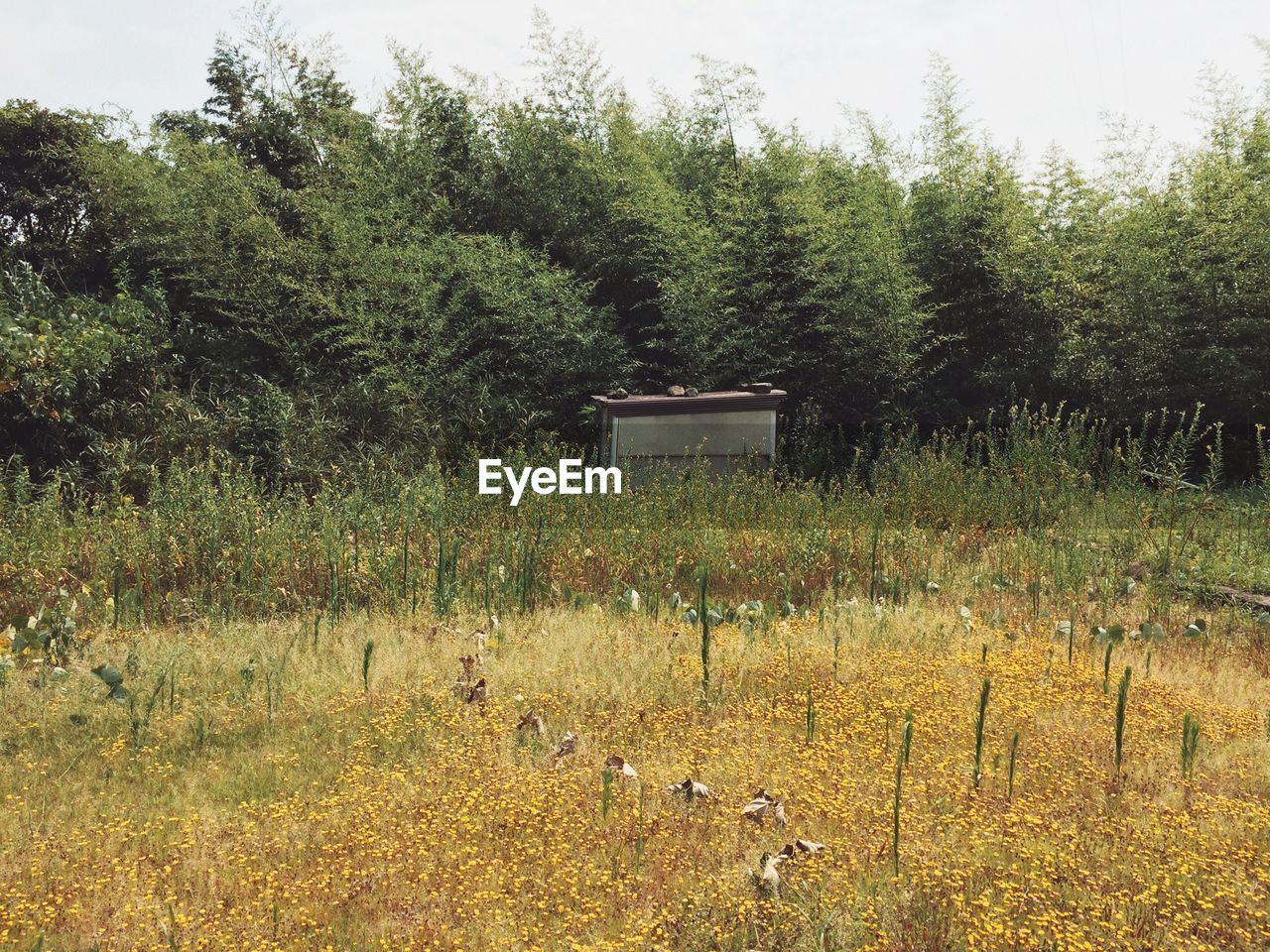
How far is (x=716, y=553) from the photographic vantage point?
226 inches

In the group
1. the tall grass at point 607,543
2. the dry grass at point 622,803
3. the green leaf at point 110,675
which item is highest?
the tall grass at point 607,543

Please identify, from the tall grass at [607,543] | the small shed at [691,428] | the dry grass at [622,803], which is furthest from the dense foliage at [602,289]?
the dry grass at [622,803]

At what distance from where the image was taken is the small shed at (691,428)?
8.42 meters

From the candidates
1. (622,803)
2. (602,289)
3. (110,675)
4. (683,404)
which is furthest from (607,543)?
(602,289)

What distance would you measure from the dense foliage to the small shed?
0.79 m

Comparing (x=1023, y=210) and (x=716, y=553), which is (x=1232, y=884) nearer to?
(x=716, y=553)

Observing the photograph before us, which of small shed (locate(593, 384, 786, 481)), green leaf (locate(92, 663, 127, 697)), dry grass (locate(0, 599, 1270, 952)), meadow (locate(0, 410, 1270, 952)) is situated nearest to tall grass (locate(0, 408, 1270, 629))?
meadow (locate(0, 410, 1270, 952))

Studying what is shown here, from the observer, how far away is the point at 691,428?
8516 millimetres

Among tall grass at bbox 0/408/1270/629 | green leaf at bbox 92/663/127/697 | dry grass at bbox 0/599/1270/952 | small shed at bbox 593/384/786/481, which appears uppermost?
small shed at bbox 593/384/786/481

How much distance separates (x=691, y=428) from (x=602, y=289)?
337cm

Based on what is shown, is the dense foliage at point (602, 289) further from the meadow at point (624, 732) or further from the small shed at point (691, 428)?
the meadow at point (624, 732)

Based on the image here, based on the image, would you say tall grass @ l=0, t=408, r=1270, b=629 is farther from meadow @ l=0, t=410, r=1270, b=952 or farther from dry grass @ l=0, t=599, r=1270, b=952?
dry grass @ l=0, t=599, r=1270, b=952

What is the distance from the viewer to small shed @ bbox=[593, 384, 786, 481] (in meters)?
8.42

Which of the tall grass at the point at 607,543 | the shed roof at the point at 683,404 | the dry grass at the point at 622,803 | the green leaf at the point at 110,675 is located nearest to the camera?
the dry grass at the point at 622,803
